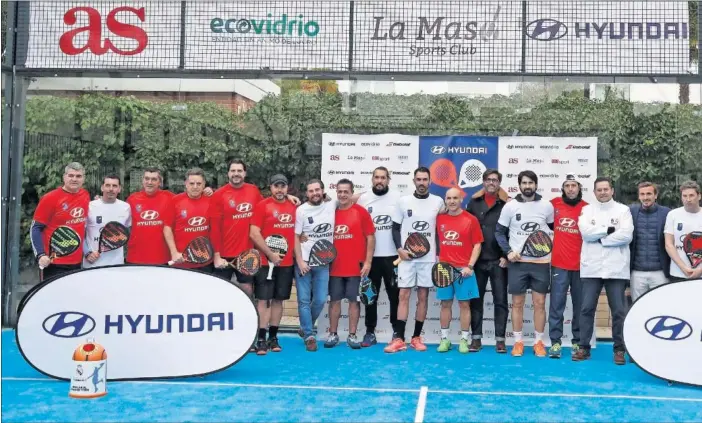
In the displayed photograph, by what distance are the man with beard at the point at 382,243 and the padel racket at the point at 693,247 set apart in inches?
109

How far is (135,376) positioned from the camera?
6160 millimetres

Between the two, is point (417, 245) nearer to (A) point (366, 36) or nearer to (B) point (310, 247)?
(B) point (310, 247)

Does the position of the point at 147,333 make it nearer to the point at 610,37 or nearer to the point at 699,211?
the point at 699,211

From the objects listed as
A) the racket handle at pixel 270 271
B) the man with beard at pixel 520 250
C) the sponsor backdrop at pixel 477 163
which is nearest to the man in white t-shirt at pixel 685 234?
the man with beard at pixel 520 250

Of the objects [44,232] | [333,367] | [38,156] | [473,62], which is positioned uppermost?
[473,62]

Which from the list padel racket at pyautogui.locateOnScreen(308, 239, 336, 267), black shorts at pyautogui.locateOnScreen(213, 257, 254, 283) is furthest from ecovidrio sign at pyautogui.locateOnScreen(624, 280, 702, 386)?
black shorts at pyautogui.locateOnScreen(213, 257, 254, 283)

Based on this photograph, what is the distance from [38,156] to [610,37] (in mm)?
6569

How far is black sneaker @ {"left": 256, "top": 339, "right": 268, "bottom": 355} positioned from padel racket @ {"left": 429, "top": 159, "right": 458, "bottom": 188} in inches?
108

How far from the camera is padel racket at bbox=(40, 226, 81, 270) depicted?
24.7 feet

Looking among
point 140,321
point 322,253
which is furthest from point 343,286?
point 140,321

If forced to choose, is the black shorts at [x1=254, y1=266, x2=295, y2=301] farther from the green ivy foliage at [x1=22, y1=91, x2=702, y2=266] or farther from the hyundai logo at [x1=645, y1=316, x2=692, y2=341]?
the hyundai logo at [x1=645, y1=316, x2=692, y2=341]

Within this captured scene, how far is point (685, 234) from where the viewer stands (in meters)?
7.32

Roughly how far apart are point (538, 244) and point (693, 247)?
1.37m

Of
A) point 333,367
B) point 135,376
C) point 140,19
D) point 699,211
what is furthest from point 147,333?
point 699,211
